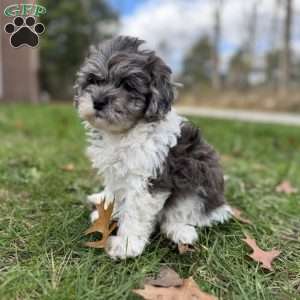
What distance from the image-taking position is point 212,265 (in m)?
2.76

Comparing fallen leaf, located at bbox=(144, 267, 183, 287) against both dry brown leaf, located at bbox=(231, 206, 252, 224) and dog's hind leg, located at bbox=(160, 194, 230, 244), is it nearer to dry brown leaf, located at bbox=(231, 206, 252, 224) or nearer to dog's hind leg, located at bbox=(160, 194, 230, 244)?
dog's hind leg, located at bbox=(160, 194, 230, 244)

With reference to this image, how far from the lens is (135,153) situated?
2863 mm

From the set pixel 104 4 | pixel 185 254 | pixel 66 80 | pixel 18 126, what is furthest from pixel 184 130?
pixel 104 4

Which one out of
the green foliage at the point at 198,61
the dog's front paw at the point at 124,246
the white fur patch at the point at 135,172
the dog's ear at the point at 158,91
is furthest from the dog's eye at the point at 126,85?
the green foliage at the point at 198,61

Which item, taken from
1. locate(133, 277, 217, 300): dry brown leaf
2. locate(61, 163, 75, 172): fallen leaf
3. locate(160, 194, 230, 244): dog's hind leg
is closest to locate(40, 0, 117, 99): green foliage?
locate(61, 163, 75, 172): fallen leaf

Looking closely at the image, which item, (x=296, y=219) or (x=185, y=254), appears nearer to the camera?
(x=185, y=254)

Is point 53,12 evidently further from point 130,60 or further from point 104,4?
point 130,60

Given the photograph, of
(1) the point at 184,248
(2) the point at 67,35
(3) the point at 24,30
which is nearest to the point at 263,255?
(1) the point at 184,248

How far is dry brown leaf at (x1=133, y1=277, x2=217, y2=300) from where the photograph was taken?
2301mm

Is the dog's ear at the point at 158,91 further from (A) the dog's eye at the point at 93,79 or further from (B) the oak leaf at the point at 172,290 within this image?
(B) the oak leaf at the point at 172,290

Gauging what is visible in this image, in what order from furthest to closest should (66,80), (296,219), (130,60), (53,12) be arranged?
(66,80)
(53,12)
(296,219)
(130,60)

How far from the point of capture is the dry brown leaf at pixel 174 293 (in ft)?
7.55

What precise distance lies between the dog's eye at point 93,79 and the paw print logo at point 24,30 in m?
0.74

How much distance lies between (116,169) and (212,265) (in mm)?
863
